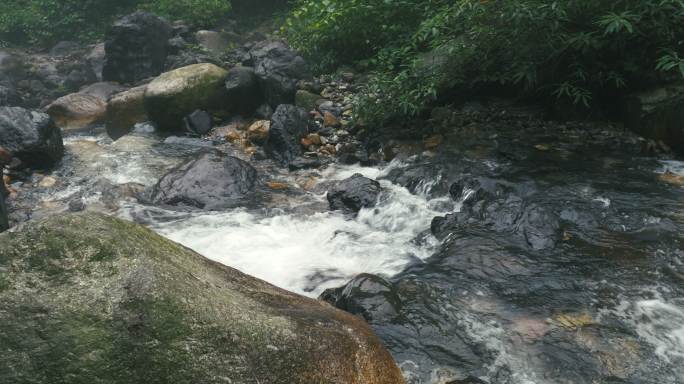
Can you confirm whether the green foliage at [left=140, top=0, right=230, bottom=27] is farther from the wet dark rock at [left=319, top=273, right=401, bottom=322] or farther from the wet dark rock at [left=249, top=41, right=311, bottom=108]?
the wet dark rock at [left=319, top=273, right=401, bottom=322]

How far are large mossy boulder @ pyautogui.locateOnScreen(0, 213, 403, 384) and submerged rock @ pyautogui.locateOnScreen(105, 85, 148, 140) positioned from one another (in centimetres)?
949

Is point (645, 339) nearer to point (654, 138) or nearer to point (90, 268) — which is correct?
point (90, 268)

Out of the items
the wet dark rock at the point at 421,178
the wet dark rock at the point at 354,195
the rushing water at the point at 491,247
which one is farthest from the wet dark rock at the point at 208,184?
the wet dark rock at the point at 421,178

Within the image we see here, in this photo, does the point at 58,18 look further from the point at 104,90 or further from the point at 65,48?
the point at 104,90

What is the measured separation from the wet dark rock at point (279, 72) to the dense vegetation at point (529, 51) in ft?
6.17

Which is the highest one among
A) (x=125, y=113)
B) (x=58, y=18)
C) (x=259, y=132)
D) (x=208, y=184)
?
Result: (x=58, y=18)

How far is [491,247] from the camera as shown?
538 centimetres

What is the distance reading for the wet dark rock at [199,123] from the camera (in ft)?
34.5

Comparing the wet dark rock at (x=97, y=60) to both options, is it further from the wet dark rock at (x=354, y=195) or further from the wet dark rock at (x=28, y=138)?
the wet dark rock at (x=354, y=195)

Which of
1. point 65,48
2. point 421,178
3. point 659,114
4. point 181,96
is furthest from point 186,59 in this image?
point 659,114

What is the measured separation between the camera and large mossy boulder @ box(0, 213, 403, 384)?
7.57 feet

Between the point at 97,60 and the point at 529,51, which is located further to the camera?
the point at 97,60

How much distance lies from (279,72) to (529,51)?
5159 millimetres

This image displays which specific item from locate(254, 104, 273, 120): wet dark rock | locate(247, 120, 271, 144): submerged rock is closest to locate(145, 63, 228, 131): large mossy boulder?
locate(254, 104, 273, 120): wet dark rock
